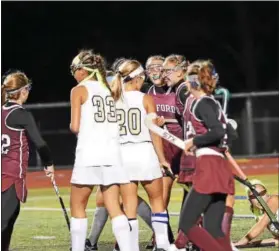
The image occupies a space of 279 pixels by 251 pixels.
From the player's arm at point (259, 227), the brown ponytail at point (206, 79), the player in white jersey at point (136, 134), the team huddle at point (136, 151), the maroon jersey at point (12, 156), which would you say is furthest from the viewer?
the player's arm at point (259, 227)

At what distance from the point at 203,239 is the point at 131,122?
191 centimetres

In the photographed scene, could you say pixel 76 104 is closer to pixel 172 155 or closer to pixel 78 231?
pixel 78 231

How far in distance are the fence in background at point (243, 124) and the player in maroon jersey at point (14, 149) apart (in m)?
14.1

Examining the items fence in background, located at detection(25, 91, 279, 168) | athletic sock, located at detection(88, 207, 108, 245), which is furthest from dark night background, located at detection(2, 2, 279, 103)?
athletic sock, located at detection(88, 207, 108, 245)

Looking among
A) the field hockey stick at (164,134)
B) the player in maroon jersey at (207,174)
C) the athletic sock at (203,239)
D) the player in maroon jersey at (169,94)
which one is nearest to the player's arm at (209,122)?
the player in maroon jersey at (207,174)

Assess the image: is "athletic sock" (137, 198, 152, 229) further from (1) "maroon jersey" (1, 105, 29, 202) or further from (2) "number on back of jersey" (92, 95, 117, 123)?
(1) "maroon jersey" (1, 105, 29, 202)

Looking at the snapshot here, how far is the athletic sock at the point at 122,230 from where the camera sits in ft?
30.5

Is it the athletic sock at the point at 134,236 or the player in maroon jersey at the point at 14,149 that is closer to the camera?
the player in maroon jersey at the point at 14,149

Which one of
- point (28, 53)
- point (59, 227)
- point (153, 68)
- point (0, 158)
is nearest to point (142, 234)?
point (59, 227)

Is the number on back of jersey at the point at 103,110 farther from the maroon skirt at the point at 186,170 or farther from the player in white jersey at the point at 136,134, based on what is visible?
the maroon skirt at the point at 186,170

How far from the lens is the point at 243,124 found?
23.9 metres

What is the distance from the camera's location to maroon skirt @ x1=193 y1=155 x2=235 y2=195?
858 centimetres

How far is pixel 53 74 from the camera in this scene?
3916 cm

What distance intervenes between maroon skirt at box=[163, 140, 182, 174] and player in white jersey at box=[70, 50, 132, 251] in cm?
160
